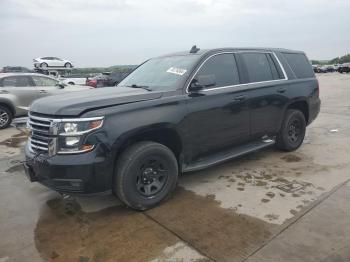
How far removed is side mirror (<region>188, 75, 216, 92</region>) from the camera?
452 cm

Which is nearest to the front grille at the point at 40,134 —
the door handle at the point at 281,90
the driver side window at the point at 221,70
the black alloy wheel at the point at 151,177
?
the black alloy wheel at the point at 151,177

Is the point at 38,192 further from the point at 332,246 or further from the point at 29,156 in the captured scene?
the point at 332,246

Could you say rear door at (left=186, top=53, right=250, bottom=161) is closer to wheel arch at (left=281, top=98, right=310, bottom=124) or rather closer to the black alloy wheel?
the black alloy wheel

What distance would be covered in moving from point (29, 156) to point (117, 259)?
1727 mm

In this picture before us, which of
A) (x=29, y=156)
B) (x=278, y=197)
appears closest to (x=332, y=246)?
(x=278, y=197)

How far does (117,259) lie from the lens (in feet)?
10.5

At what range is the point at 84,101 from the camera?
388 centimetres

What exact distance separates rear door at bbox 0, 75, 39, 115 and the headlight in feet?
27.2

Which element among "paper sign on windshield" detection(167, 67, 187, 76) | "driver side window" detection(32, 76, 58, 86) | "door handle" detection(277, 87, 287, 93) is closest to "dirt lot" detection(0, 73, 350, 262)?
"door handle" detection(277, 87, 287, 93)

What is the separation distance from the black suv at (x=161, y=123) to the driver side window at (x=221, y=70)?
0.02m

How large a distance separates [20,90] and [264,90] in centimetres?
854

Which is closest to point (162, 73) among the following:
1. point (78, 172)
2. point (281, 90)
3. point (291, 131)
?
point (78, 172)

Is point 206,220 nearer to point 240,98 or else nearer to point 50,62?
point 240,98

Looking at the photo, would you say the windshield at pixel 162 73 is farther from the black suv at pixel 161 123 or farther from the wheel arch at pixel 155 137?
the wheel arch at pixel 155 137
